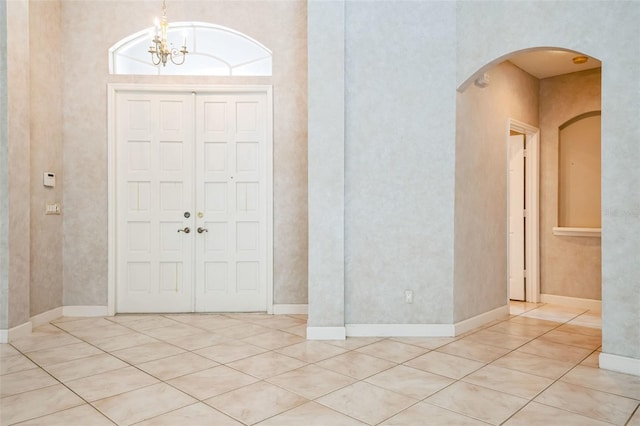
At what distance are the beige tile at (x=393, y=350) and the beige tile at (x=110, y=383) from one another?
1759 millimetres

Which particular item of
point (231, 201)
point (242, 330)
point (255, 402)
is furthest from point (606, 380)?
point (231, 201)

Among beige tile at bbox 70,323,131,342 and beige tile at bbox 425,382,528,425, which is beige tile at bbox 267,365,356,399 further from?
beige tile at bbox 70,323,131,342

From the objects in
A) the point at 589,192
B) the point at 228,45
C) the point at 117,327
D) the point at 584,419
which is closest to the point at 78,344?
the point at 117,327

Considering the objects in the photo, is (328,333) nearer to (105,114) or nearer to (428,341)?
(428,341)

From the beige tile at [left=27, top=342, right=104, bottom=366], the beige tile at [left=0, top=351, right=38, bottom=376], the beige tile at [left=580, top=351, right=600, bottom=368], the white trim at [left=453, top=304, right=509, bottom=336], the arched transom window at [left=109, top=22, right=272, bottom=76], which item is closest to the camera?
the beige tile at [left=0, top=351, right=38, bottom=376]

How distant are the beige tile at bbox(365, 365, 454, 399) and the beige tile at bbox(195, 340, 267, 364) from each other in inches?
45.0

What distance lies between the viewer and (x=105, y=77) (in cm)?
527

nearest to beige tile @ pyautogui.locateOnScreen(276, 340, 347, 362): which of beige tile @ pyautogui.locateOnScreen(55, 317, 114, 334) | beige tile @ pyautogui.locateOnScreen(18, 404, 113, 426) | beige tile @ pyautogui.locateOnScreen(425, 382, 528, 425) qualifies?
beige tile @ pyautogui.locateOnScreen(425, 382, 528, 425)

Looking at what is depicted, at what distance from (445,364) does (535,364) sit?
729mm

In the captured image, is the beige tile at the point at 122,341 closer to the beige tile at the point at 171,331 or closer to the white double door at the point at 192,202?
the beige tile at the point at 171,331

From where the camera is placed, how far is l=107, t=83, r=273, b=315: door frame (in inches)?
208

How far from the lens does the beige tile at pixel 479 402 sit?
2699mm

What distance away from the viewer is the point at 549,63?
18.0 ft

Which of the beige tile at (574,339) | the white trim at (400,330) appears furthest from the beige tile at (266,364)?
the beige tile at (574,339)
